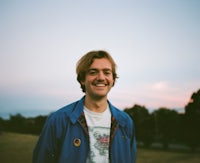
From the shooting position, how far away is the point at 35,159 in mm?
3354

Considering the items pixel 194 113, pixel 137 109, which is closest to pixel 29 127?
pixel 137 109

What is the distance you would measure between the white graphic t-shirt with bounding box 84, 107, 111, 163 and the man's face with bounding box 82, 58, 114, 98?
31cm

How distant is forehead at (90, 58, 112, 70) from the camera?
11.4 ft

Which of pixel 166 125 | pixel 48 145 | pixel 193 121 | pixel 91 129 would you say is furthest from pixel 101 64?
pixel 166 125

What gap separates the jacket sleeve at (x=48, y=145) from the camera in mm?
3160

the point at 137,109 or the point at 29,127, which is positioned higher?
the point at 137,109

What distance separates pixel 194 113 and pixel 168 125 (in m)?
5.96

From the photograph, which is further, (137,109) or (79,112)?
(137,109)

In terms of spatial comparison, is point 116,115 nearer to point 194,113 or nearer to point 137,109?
point 194,113

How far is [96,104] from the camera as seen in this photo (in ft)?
11.2

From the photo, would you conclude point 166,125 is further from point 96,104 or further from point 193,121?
point 96,104

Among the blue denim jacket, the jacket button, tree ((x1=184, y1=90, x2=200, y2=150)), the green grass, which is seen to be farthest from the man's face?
tree ((x1=184, y1=90, x2=200, y2=150))

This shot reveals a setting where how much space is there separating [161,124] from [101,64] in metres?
43.1

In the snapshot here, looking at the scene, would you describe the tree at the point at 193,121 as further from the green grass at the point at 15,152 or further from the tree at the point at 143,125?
the green grass at the point at 15,152
